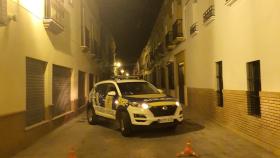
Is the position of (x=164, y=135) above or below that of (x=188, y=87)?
below

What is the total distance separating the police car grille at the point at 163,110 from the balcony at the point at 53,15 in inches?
181

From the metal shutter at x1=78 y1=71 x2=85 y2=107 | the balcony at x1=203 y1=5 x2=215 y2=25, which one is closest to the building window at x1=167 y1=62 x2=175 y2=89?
the metal shutter at x1=78 y1=71 x2=85 y2=107

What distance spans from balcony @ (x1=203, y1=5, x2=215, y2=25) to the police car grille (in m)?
4.10

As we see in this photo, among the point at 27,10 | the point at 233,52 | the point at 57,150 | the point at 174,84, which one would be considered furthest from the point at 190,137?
the point at 174,84

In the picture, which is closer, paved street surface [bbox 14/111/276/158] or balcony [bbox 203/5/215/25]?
paved street surface [bbox 14/111/276/158]

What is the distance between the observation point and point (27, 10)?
31.8ft

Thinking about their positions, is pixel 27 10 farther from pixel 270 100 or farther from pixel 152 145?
pixel 270 100

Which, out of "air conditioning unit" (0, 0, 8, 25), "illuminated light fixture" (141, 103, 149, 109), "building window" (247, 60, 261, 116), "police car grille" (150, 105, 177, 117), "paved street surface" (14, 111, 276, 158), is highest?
"air conditioning unit" (0, 0, 8, 25)

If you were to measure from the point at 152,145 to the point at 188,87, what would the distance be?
29.6ft

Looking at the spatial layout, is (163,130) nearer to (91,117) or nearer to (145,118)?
(145,118)

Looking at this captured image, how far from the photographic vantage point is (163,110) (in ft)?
34.3

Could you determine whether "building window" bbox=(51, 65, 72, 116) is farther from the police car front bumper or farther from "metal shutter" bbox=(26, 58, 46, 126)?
the police car front bumper

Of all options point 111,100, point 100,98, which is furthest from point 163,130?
point 100,98

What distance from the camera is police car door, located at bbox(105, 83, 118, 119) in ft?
38.4
